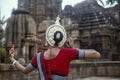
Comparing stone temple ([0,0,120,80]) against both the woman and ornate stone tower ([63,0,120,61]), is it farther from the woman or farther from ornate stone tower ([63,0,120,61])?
the woman

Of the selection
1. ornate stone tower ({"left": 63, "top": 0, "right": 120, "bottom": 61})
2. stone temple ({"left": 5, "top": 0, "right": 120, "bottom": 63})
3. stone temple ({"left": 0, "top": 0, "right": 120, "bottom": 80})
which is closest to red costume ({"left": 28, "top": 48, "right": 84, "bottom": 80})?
stone temple ({"left": 0, "top": 0, "right": 120, "bottom": 80})

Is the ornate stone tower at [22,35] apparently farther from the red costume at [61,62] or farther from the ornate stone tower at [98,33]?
the red costume at [61,62]

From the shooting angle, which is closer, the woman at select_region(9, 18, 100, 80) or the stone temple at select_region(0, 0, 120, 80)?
the woman at select_region(9, 18, 100, 80)

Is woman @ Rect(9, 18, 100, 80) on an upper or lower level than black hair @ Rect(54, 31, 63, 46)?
lower

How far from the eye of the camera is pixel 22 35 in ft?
48.1

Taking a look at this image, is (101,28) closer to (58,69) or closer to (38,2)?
(38,2)

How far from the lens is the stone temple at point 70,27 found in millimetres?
14688

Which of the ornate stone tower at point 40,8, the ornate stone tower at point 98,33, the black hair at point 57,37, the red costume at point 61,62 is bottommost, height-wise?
the ornate stone tower at point 98,33

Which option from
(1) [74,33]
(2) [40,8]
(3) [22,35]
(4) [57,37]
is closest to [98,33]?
(1) [74,33]

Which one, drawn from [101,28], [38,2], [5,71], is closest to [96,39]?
[101,28]

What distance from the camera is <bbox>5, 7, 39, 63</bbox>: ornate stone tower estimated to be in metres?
14.4

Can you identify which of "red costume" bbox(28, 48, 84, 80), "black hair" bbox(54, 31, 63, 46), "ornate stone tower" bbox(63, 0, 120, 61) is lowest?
"ornate stone tower" bbox(63, 0, 120, 61)

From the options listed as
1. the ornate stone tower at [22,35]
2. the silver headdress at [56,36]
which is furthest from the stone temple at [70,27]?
the silver headdress at [56,36]

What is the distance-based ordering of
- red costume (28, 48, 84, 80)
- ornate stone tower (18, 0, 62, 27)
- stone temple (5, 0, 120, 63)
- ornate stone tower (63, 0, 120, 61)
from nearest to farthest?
red costume (28, 48, 84, 80), stone temple (5, 0, 120, 63), ornate stone tower (63, 0, 120, 61), ornate stone tower (18, 0, 62, 27)
